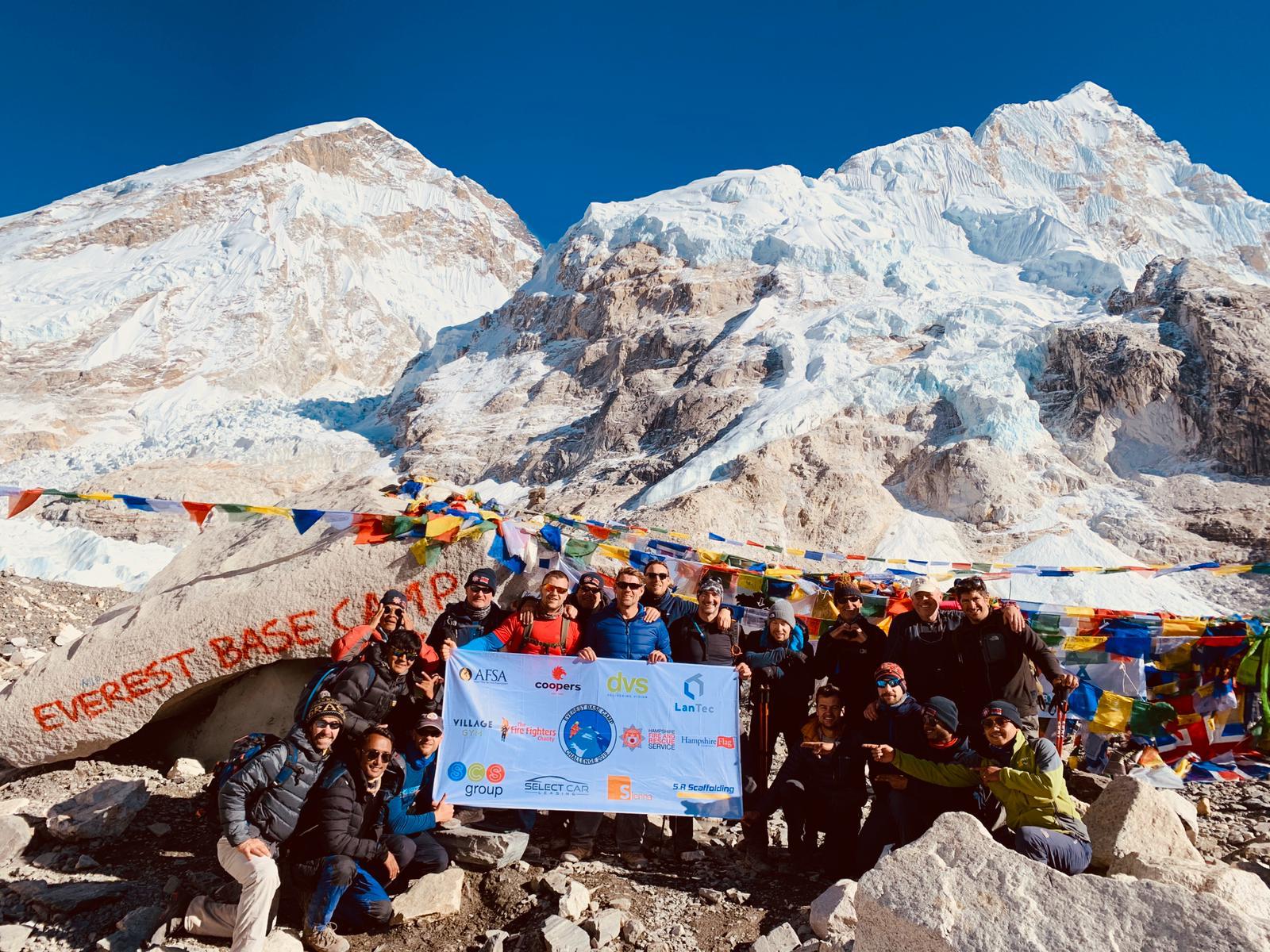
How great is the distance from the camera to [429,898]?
154 inches

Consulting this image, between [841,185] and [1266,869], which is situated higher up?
[841,185]

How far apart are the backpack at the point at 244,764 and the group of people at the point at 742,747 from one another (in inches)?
0.8

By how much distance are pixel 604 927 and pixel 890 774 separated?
5.60ft

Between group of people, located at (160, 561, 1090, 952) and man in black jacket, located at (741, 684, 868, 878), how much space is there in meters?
0.01

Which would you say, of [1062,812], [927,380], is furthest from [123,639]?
[927,380]

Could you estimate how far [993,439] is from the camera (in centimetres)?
3344

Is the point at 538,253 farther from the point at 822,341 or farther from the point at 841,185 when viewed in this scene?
the point at 822,341

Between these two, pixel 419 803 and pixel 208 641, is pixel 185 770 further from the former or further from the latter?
pixel 419 803

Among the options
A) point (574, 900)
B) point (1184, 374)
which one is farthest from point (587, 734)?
point (1184, 374)

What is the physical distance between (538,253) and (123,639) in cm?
12296

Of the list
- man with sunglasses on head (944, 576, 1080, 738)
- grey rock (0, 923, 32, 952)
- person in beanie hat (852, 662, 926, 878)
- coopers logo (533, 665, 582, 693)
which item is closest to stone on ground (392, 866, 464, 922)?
coopers logo (533, 665, 582, 693)

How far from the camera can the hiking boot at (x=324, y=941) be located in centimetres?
358

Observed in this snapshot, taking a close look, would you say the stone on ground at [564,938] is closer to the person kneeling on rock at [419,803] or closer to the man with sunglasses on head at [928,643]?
the person kneeling on rock at [419,803]

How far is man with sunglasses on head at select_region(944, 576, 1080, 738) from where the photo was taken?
458 centimetres
